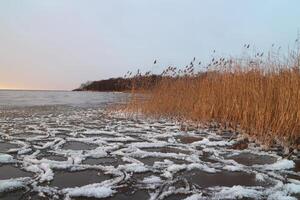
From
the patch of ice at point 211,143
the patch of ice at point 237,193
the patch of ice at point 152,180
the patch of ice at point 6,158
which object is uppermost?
the patch of ice at point 6,158

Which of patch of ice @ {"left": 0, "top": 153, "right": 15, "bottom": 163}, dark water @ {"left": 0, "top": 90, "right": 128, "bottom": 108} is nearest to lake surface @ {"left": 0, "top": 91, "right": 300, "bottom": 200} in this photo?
patch of ice @ {"left": 0, "top": 153, "right": 15, "bottom": 163}

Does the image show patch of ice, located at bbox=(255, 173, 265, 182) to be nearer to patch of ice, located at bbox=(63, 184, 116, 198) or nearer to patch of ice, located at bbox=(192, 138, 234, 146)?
patch of ice, located at bbox=(63, 184, 116, 198)

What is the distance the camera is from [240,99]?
19.1 ft

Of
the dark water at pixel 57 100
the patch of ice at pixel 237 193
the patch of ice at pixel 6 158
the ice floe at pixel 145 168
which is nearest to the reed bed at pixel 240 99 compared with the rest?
the ice floe at pixel 145 168

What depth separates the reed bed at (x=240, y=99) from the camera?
447cm

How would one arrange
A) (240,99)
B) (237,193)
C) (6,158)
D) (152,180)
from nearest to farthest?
(237,193)
(152,180)
(6,158)
(240,99)

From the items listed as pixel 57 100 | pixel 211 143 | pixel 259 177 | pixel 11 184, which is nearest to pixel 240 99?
pixel 211 143

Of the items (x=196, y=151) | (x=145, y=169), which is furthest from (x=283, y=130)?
(x=145, y=169)

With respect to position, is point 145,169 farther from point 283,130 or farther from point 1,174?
point 283,130

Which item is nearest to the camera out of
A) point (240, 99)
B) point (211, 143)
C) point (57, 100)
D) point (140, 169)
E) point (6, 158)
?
point (140, 169)

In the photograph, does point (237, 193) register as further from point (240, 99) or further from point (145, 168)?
point (240, 99)

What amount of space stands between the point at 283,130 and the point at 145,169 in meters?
2.13

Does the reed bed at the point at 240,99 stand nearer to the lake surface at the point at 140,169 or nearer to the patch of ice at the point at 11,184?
the lake surface at the point at 140,169

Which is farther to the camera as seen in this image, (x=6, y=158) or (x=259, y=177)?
(x=6, y=158)
